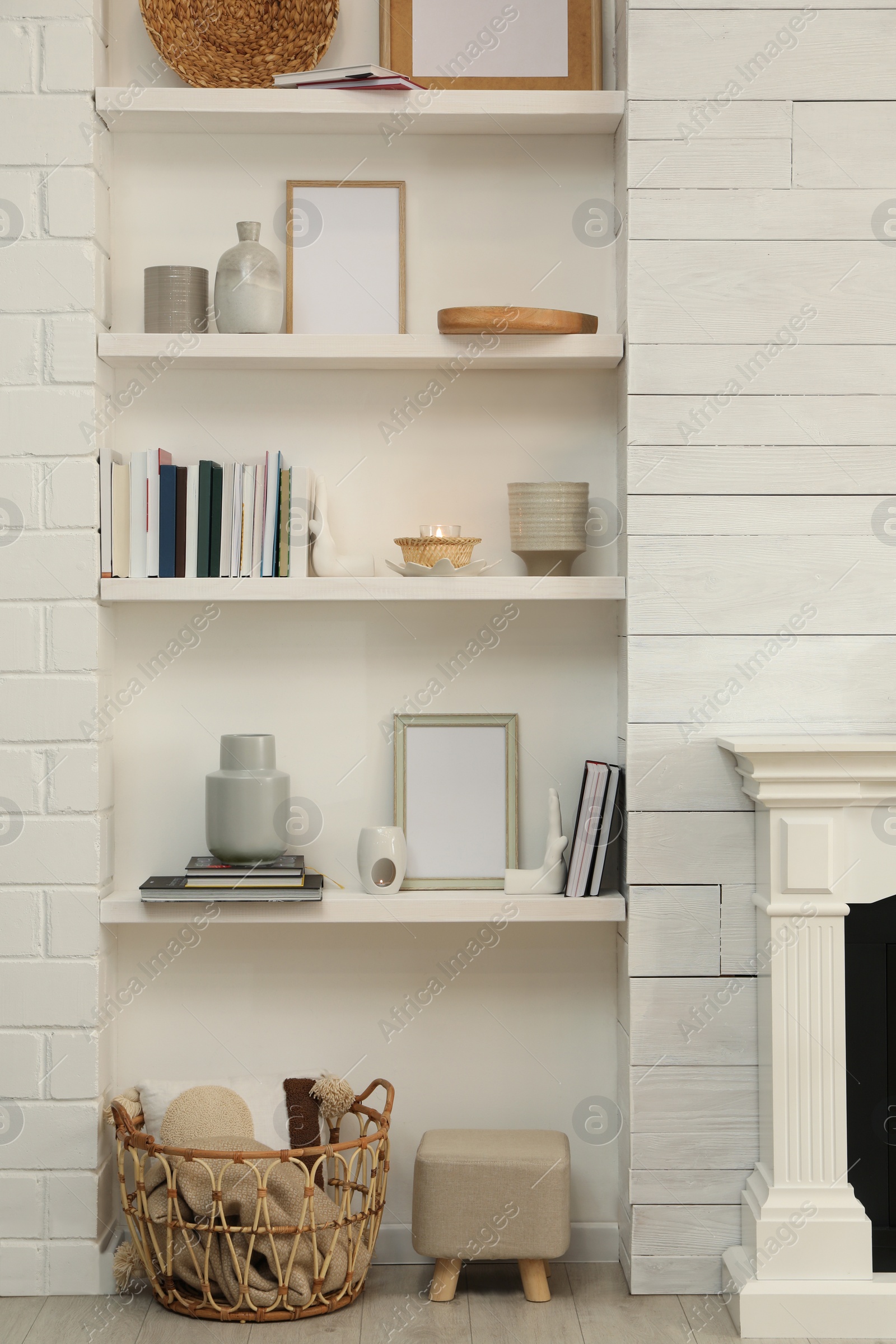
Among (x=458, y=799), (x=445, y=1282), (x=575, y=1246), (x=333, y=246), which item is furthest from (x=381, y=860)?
(x=333, y=246)

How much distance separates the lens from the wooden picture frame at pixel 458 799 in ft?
7.64

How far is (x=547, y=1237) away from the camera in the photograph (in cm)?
209

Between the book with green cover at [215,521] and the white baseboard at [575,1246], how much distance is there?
138cm

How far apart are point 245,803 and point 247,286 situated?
1004mm

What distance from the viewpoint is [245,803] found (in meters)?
2.20

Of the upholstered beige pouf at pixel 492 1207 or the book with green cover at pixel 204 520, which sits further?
the book with green cover at pixel 204 520

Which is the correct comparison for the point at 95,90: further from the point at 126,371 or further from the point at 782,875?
the point at 782,875

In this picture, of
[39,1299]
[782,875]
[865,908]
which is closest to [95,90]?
[782,875]

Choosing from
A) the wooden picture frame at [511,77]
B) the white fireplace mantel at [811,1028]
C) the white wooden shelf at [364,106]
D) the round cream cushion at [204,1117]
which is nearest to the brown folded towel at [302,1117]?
the round cream cushion at [204,1117]

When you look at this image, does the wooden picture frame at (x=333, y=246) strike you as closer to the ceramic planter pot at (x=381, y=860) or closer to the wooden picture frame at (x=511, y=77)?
the wooden picture frame at (x=511, y=77)

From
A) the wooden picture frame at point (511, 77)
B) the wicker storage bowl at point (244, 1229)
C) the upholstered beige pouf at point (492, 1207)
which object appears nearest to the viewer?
the wicker storage bowl at point (244, 1229)

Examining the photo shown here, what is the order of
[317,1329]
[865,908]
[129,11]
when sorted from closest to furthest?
[317,1329] → [865,908] → [129,11]

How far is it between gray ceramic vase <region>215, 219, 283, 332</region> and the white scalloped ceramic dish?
0.54m

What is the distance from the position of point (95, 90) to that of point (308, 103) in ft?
1.35
